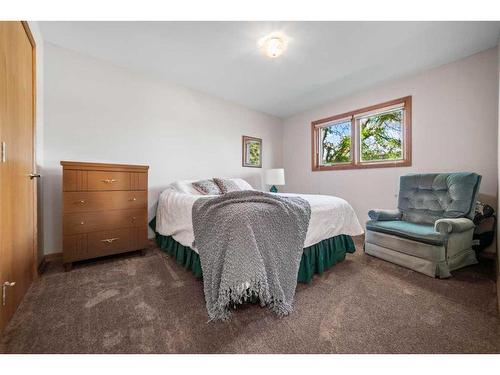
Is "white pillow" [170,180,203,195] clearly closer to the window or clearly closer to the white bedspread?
the white bedspread

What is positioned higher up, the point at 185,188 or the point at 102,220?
the point at 185,188

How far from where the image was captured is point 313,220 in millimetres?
1780

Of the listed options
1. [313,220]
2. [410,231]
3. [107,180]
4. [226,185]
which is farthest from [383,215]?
[107,180]

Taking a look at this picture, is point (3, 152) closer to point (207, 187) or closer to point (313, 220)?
point (207, 187)

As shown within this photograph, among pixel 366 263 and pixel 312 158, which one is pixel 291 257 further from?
pixel 312 158

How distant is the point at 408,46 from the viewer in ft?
6.93

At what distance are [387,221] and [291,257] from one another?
157cm

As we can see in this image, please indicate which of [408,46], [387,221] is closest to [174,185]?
[387,221]

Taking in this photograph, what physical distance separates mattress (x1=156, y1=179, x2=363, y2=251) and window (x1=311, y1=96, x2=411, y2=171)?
56.5 inches

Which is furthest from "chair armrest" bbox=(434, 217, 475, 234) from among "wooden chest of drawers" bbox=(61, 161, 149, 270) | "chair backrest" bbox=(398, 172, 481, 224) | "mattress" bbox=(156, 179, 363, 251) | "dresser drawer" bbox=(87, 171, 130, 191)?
"dresser drawer" bbox=(87, 171, 130, 191)

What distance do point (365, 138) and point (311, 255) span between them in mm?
2397

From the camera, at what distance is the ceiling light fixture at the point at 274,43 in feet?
6.44
